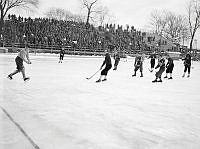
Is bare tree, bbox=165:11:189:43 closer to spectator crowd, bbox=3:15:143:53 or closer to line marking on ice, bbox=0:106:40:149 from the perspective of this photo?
spectator crowd, bbox=3:15:143:53

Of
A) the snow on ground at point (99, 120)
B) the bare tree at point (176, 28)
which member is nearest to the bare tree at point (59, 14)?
the bare tree at point (176, 28)

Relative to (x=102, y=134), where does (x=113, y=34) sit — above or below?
above

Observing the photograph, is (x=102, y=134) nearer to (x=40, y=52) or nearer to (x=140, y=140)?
(x=140, y=140)

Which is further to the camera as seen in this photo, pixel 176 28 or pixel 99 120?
pixel 176 28

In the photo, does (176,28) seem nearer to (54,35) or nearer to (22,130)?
(54,35)

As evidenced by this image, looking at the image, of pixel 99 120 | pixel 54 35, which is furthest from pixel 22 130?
pixel 54 35

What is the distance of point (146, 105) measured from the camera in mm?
6648

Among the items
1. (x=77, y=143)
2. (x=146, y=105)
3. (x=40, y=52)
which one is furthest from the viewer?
(x=40, y=52)

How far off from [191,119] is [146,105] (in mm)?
1386

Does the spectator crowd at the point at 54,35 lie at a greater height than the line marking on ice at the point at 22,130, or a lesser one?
greater

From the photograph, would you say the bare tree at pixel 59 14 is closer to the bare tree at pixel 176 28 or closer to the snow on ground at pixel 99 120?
the bare tree at pixel 176 28

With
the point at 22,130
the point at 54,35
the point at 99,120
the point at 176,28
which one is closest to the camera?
the point at 22,130

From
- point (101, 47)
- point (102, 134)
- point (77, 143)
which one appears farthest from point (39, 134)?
point (101, 47)

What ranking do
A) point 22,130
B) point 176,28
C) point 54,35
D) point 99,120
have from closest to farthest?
point 22,130 → point 99,120 → point 54,35 → point 176,28
